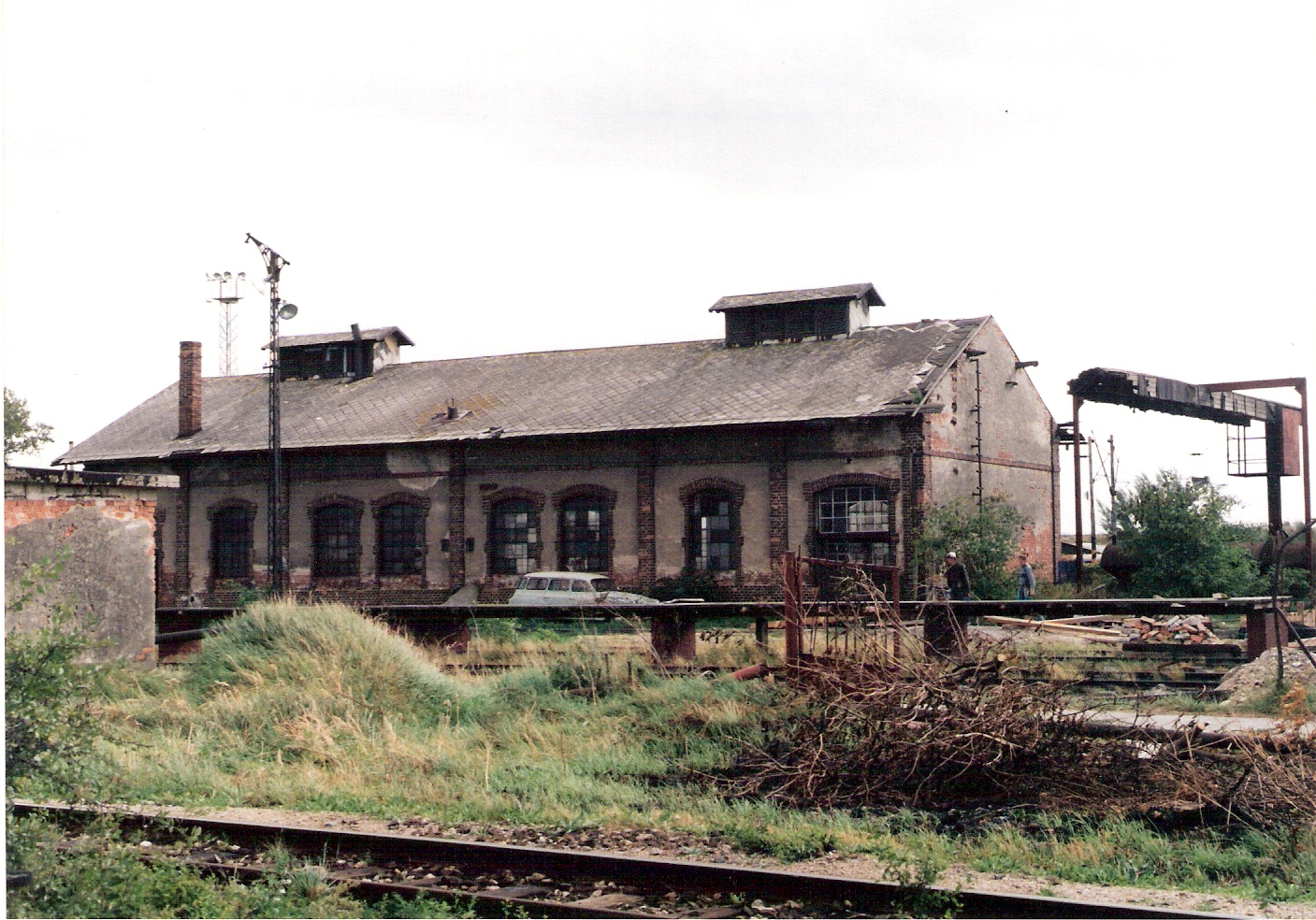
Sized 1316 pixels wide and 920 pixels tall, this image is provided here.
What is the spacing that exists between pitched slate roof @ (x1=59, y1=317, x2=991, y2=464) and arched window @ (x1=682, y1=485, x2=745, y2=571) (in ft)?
5.35

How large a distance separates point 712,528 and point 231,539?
12.1m

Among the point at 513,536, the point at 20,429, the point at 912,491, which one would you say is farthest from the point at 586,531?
the point at 20,429

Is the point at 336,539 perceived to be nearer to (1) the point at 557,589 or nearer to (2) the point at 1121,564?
(1) the point at 557,589

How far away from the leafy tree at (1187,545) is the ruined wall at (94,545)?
1835 centimetres

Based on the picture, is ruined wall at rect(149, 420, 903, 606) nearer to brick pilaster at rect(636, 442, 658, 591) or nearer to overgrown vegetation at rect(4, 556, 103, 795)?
brick pilaster at rect(636, 442, 658, 591)

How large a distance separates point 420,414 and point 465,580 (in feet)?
14.1

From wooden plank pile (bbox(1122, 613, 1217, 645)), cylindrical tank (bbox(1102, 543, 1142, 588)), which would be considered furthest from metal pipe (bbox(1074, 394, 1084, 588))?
wooden plank pile (bbox(1122, 613, 1217, 645))

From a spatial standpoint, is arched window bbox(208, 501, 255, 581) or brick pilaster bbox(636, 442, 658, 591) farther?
arched window bbox(208, 501, 255, 581)

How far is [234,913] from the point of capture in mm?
5641

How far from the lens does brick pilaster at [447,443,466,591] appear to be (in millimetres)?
27500

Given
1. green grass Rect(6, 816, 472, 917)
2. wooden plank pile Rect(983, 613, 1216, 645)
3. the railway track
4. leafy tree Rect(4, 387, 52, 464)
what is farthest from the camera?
leafy tree Rect(4, 387, 52, 464)

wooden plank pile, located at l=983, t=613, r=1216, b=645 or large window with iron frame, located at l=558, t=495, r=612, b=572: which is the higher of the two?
large window with iron frame, located at l=558, t=495, r=612, b=572

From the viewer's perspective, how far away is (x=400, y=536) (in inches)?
1113

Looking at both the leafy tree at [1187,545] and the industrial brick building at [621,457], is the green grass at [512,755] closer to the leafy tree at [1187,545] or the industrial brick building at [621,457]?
the industrial brick building at [621,457]
